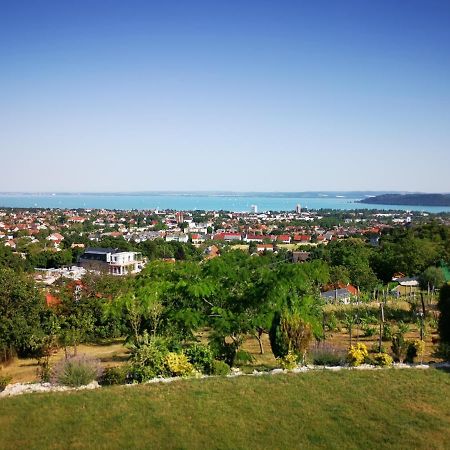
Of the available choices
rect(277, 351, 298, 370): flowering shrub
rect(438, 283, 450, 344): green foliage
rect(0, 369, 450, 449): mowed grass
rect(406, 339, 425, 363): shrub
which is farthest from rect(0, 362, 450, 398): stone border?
rect(438, 283, 450, 344): green foliage

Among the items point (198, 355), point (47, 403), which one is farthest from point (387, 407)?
point (47, 403)

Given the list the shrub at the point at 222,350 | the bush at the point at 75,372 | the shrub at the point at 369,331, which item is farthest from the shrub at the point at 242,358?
the shrub at the point at 369,331

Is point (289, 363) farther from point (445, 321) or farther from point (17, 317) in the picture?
point (17, 317)

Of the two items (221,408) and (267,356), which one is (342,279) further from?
(221,408)

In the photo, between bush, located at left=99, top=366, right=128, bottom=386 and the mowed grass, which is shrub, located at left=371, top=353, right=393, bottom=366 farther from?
bush, located at left=99, top=366, right=128, bottom=386

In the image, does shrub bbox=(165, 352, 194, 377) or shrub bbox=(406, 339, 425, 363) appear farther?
shrub bbox=(406, 339, 425, 363)

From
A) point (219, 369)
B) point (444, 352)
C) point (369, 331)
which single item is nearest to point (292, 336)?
point (219, 369)
